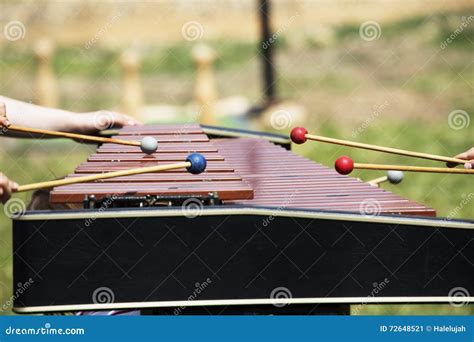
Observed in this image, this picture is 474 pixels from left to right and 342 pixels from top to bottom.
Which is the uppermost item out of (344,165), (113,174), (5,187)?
(344,165)

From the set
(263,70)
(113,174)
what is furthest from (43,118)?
(263,70)

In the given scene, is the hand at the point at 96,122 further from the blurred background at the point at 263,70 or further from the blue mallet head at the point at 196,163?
the blurred background at the point at 263,70

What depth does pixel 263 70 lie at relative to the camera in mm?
10570

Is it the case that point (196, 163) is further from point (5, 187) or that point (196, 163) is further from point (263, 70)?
point (263, 70)

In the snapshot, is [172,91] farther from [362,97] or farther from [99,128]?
[99,128]

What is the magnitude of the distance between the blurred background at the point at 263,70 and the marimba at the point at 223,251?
3714 mm

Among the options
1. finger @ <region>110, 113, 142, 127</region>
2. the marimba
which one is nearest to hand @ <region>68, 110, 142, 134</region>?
finger @ <region>110, 113, 142, 127</region>

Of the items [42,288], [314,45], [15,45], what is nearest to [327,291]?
[42,288]

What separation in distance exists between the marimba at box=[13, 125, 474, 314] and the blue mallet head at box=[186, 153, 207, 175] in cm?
7

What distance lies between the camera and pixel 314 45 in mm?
12328

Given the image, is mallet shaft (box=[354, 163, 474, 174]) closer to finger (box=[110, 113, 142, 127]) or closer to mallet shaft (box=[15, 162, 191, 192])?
mallet shaft (box=[15, 162, 191, 192])

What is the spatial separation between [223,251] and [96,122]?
1.18 m

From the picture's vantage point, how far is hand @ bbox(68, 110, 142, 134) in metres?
4.07

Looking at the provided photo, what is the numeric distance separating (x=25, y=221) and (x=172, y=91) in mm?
8259
